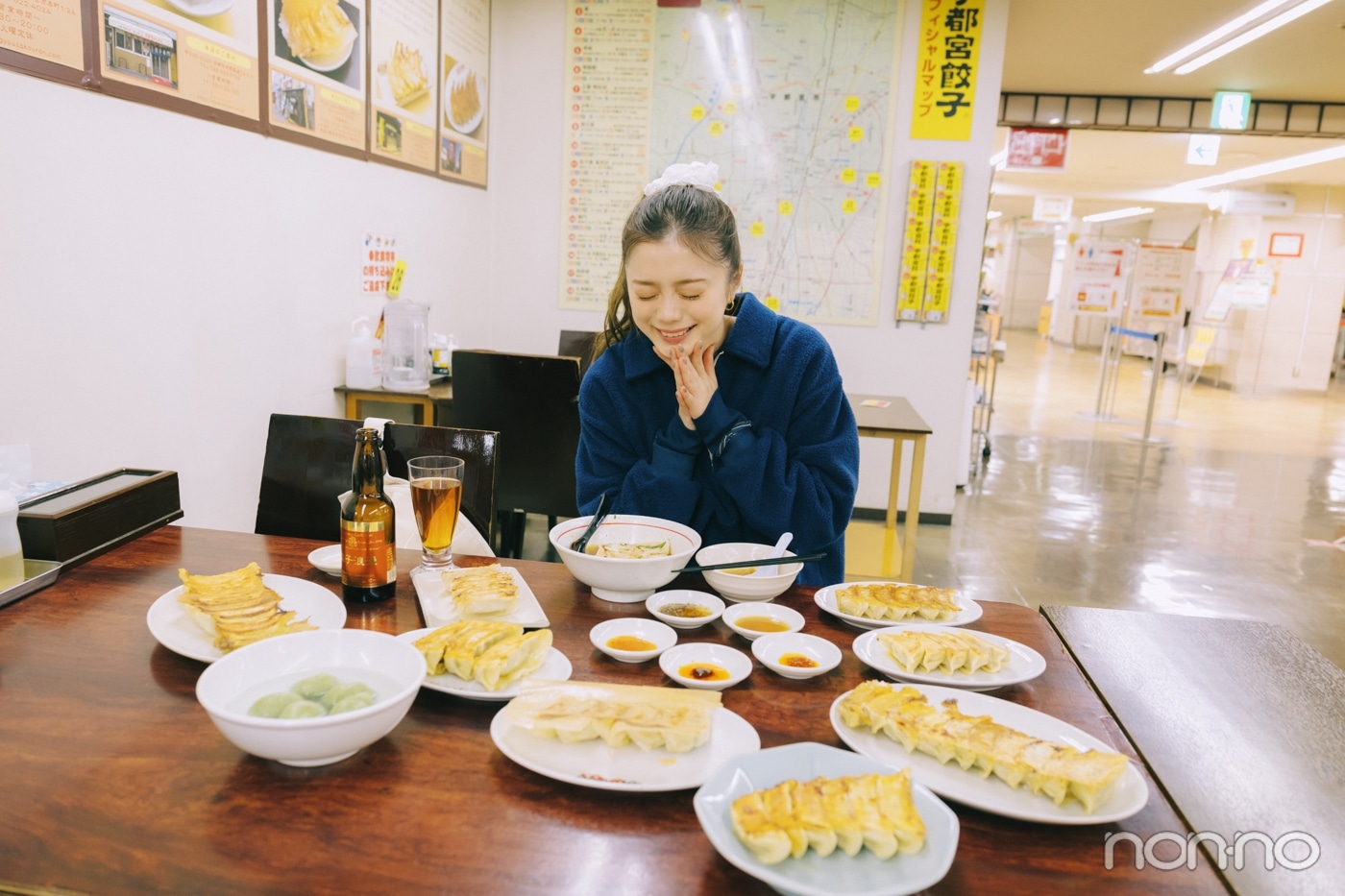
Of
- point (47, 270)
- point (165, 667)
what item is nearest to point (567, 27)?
point (47, 270)

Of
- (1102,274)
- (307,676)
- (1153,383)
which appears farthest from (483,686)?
(1102,274)

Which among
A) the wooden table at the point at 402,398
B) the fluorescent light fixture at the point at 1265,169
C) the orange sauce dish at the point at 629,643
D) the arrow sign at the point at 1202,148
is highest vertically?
the fluorescent light fixture at the point at 1265,169

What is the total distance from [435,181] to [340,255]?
37.0 inches

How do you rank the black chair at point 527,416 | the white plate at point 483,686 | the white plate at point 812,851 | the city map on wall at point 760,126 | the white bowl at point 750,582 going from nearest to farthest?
the white plate at point 812,851 → the white plate at point 483,686 → the white bowl at point 750,582 → the black chair at point 527,416 → the city map on wall at point 760,126

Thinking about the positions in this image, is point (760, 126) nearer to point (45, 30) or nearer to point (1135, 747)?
point (45, 30)

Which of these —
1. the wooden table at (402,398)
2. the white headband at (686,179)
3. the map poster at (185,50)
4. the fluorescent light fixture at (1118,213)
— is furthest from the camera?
the fluorescent light fixture at (1118,213)

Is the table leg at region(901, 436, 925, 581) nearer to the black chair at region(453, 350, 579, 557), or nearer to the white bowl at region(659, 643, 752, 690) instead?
the black chair at region(453, 350, 579, 557)

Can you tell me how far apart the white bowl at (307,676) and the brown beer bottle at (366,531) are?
243 millimetres

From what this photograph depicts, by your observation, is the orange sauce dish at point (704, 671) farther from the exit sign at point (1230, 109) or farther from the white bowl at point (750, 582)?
the exit sign at point (1230, 109)

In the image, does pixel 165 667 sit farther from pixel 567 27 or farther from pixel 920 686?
pixel 567 27

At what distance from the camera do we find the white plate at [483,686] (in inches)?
36.7

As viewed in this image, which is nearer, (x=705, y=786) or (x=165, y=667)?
(x=705, y=786)

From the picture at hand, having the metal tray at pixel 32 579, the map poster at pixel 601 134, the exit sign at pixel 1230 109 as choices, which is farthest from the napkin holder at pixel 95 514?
the exit sign at pixel 1230 109

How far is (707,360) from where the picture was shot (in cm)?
171
